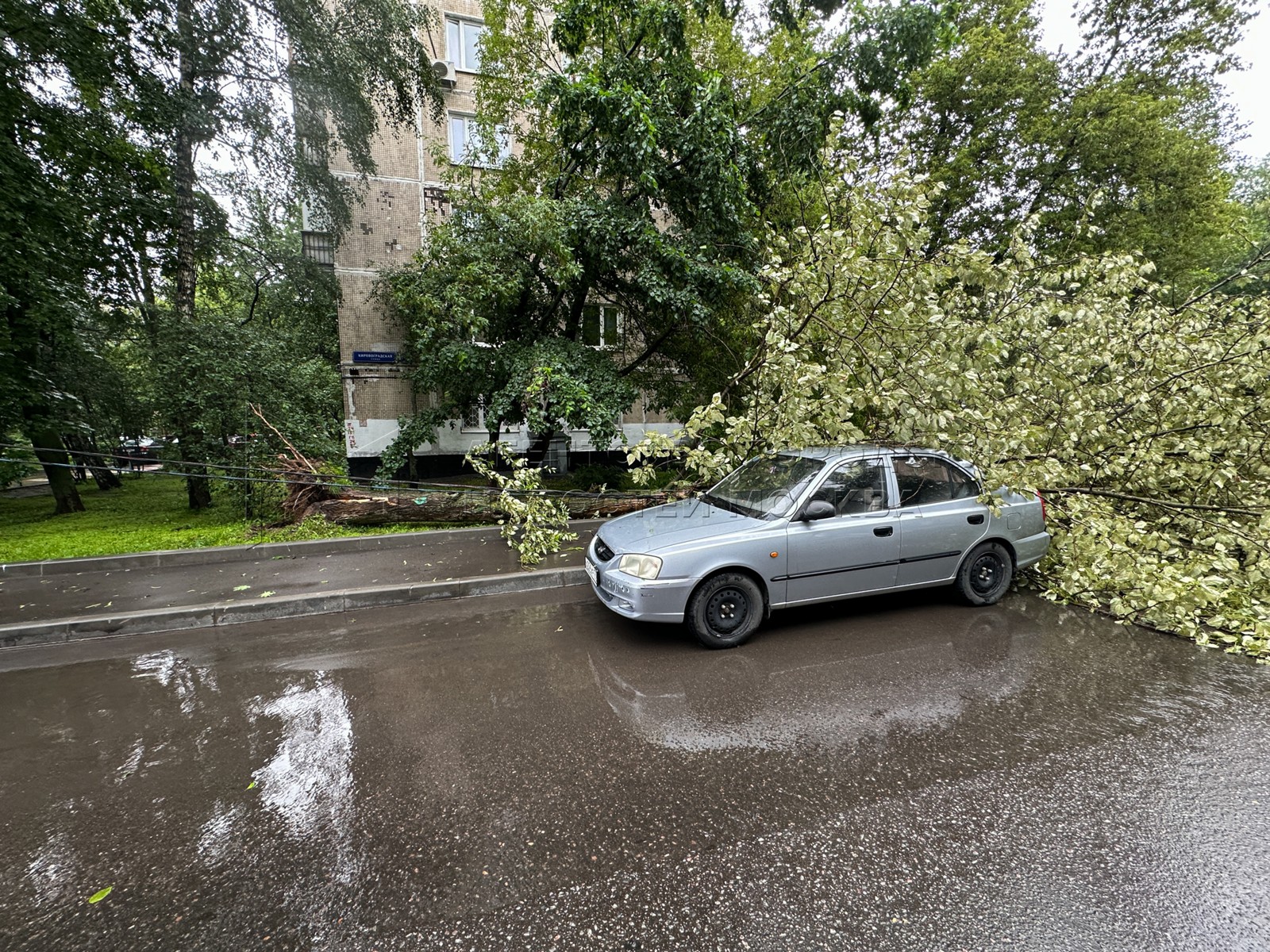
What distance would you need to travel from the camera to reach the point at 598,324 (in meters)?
10.8

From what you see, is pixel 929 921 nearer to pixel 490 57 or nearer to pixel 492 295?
pixel 492 295

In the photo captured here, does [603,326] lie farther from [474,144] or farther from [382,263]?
[382,263]

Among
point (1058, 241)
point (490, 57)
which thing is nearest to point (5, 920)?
point (490, 57)

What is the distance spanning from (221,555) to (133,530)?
10.5 feet

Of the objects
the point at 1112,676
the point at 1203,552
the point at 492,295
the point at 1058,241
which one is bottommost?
the point at 1112,676

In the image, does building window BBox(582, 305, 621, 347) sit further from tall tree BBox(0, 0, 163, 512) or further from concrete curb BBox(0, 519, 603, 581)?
tall tree BBox(0, 0, 163, 512)

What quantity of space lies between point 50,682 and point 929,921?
6004 millimetres

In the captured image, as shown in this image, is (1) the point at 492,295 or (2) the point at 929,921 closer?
(2) the point at 929,921

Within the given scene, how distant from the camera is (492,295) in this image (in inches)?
339

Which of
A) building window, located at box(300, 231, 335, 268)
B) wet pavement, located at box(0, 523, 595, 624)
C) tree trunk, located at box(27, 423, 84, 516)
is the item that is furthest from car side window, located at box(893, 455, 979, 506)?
tree trunk, located at box(27, 423, 84, 516)

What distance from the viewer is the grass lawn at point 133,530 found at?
7.23m

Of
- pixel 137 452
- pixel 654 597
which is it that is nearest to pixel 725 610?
pixel 654 597

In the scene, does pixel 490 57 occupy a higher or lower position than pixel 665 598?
higher

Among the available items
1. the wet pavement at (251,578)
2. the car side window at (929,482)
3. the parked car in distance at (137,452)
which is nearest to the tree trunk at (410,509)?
the wet pavement at (251,578)
